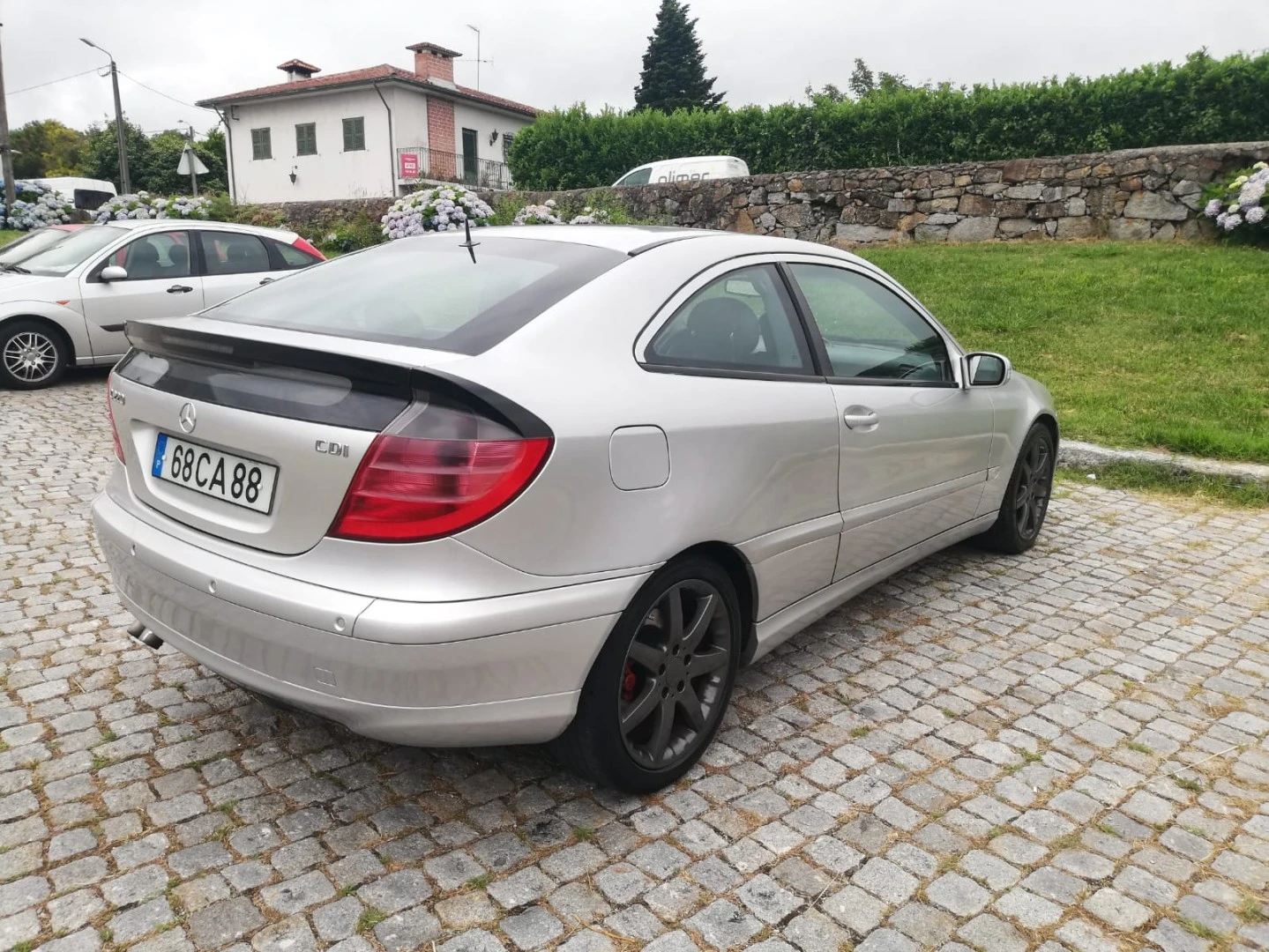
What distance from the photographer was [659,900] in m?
2.47

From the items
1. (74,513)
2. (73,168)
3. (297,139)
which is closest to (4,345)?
(74,513)

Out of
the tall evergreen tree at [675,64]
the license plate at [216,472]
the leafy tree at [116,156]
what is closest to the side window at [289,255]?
the license plate at [216,472]

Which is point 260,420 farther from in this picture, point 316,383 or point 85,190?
point 85,190

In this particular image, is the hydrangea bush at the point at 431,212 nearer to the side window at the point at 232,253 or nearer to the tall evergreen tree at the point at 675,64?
the side window at the point at 232,253

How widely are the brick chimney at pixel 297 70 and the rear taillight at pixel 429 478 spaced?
46.3 m

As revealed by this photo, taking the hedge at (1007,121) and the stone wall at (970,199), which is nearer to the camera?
the stone wall at (970,199)

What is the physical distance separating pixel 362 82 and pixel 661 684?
39255 mm

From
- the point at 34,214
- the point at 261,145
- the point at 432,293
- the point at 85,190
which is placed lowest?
the point at 432,293

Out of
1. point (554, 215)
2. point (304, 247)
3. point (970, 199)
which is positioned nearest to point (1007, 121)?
point (970, 199)

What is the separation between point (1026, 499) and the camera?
17.0 feet

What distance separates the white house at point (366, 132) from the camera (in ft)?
126

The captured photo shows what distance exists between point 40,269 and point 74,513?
4.86m

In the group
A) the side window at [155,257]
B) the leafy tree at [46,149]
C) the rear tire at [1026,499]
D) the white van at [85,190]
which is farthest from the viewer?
the leafy tree at [46,149]

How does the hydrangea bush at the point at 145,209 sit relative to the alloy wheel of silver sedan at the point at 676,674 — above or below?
above
